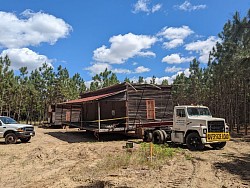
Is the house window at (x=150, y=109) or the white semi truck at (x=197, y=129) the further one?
the house window at (x=150, y=109)

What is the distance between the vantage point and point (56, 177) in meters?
9.50

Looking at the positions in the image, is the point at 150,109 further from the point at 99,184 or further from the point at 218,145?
the point at 99,184

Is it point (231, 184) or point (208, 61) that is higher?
point (208, 61)

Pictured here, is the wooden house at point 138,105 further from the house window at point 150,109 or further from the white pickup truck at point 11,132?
the white pickup truck at point 11,132

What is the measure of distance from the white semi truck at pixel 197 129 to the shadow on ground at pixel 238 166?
1754 millimetres

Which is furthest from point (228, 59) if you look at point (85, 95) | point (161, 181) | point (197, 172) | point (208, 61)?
point (161, 181)

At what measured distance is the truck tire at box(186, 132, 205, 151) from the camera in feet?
46.9

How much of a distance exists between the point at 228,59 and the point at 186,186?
68.2 ft

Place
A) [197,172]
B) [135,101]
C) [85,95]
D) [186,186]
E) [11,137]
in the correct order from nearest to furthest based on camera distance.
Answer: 1. [186,186]
2. [197,172]
3. [11,137]
4. [135,101]
5. [85,95]

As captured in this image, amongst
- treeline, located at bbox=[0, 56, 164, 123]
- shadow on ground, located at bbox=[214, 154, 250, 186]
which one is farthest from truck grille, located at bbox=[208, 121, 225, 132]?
treeline, located at bbox=[0, 56, 164, 123]

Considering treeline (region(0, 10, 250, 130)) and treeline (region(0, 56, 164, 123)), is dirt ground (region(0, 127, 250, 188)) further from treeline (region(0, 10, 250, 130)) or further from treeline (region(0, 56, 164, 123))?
treeline (region(0, 56, 164, 123))

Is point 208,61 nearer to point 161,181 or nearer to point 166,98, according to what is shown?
point 166,98

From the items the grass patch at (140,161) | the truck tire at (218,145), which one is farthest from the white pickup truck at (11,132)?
the truck tire at (218,145)

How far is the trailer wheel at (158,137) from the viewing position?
1689cm
